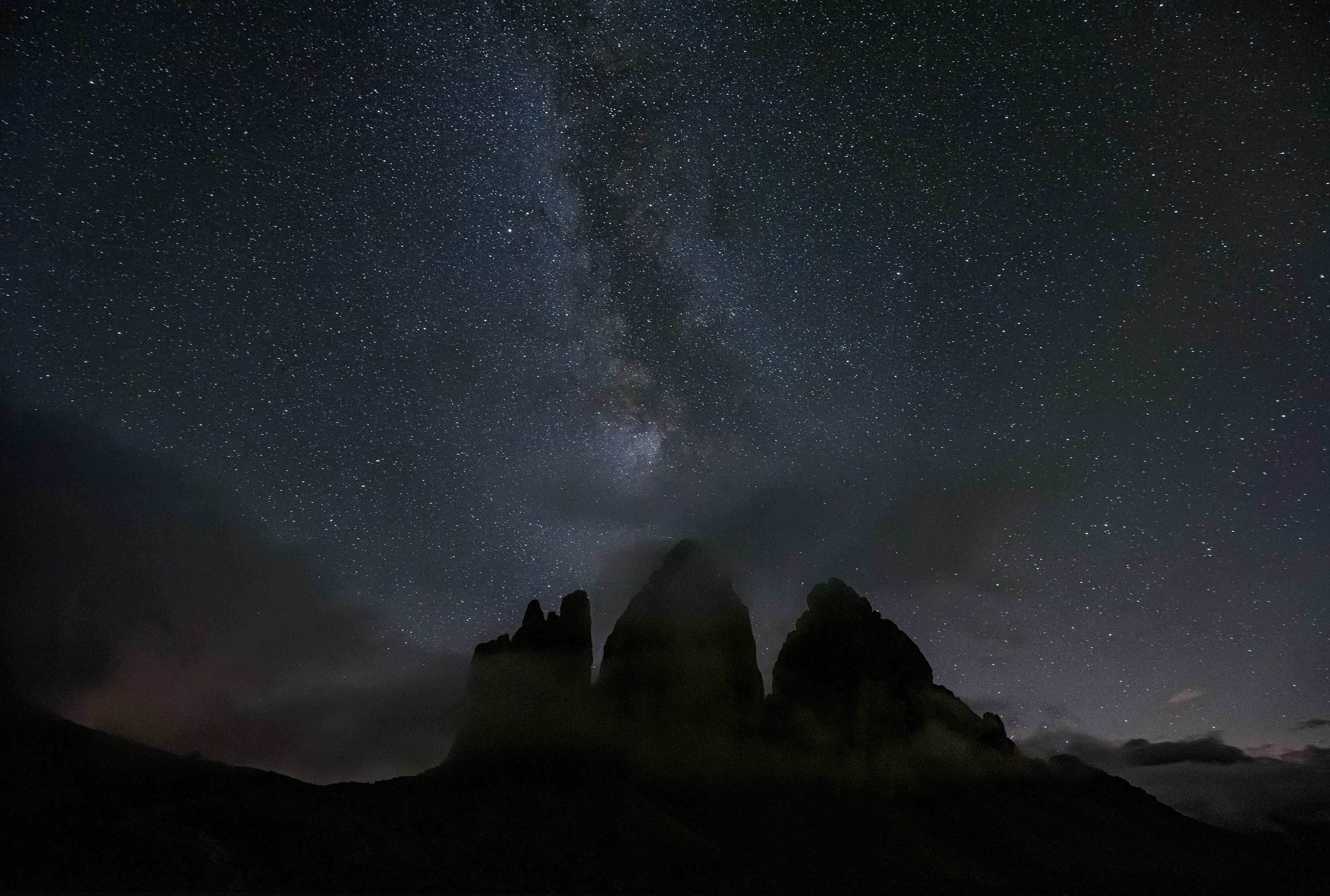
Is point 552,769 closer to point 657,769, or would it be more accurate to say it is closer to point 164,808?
point 657,769

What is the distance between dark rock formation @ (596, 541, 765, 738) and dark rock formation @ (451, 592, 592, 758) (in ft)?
33.8

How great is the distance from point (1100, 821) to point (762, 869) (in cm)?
11315

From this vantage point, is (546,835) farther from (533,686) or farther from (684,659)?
(684,659)

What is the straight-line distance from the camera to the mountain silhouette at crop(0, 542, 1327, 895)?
225ft

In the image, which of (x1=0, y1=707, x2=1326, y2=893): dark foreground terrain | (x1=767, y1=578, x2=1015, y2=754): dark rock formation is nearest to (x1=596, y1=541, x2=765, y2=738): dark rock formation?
(x1=0, y1=707, x2=1326, y2=893): dark foreground terrain

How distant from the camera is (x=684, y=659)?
152m

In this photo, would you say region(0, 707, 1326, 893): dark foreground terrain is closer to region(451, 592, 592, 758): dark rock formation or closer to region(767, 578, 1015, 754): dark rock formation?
region(451, 592, 592, 758): dark rock formation

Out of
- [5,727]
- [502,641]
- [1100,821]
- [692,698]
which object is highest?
[502,641]

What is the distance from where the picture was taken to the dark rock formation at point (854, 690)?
162375 millimetres

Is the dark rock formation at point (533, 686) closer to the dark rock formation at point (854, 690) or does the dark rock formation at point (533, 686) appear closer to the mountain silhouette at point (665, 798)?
the mountain silhouette at point (665, 798)

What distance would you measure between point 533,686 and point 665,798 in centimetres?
3029

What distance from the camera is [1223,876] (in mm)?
155750

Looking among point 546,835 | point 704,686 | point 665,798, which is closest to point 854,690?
point 704,686

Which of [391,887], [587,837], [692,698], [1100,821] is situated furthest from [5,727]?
[1100,821]
